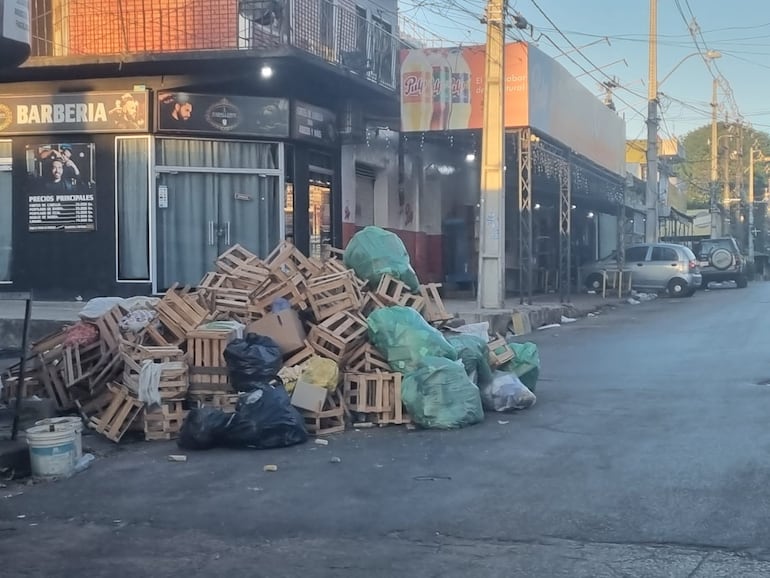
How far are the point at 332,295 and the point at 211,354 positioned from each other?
5.58 feet

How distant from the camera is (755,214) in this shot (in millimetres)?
91500

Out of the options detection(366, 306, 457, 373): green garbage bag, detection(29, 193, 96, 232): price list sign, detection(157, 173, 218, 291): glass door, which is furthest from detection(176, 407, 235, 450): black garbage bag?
detection(29, 193, 96, 232): price list sign

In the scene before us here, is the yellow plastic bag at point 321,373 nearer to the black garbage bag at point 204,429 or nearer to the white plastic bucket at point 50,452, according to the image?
the black garbage bag at point 204,429

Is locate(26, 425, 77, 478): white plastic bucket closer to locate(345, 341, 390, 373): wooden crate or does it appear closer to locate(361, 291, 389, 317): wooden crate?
locate(345, 341, 390, 373): wooden crate

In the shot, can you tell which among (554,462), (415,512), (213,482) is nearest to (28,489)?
(213,482)

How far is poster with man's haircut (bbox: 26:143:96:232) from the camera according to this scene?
17.6m

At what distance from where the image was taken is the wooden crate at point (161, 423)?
899 centimetres

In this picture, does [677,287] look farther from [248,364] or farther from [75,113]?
[248,364]

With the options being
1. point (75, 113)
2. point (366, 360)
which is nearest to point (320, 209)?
point (75, 113)

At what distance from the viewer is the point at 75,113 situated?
1744cm

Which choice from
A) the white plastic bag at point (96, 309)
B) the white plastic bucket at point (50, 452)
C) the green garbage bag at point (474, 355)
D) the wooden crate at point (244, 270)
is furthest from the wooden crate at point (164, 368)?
the green garbage bag at point (474, 355)

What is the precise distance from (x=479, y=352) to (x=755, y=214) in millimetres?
88624

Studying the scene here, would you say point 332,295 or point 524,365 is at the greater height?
point 332,295

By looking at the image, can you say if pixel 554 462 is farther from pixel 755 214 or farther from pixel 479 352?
pixel 755 214
